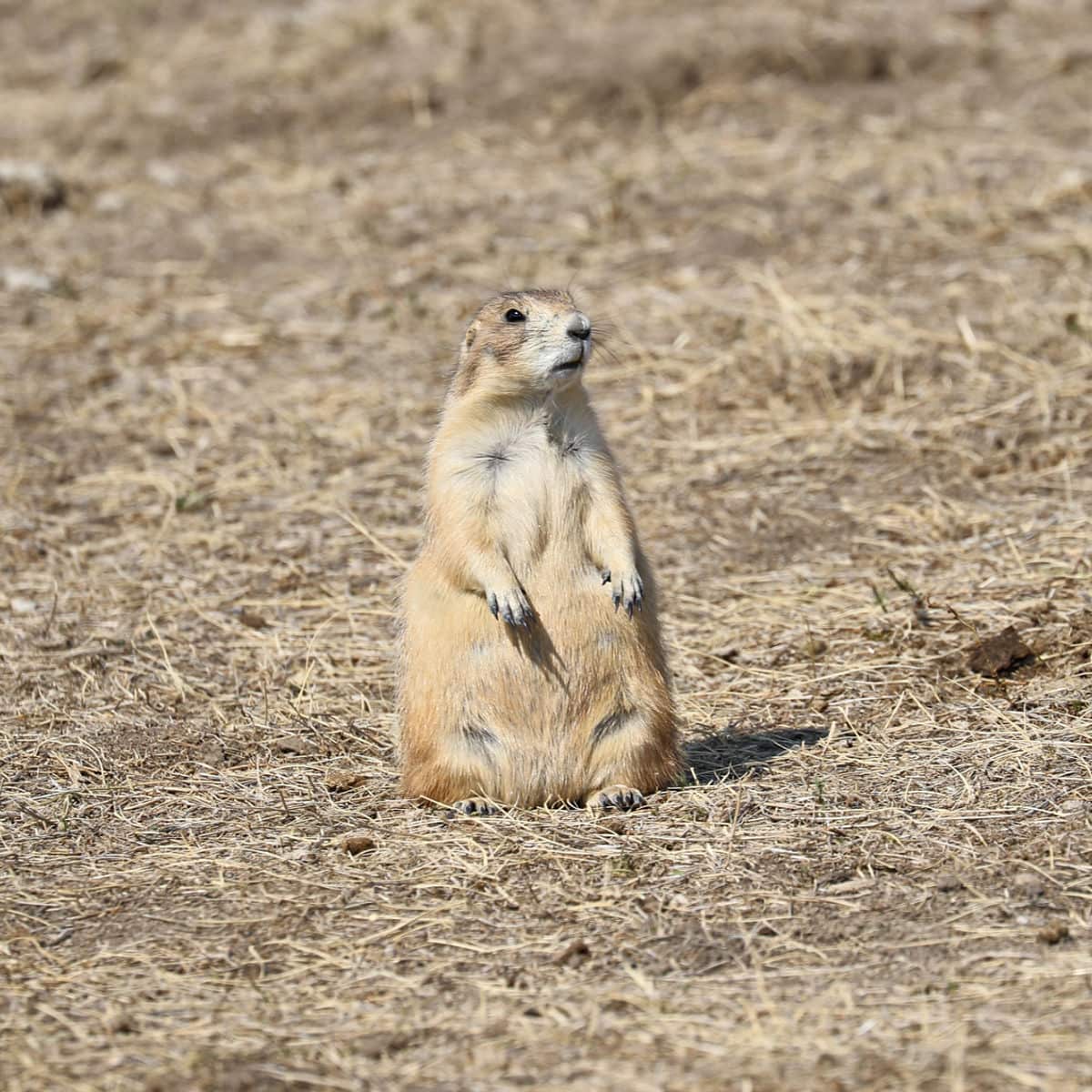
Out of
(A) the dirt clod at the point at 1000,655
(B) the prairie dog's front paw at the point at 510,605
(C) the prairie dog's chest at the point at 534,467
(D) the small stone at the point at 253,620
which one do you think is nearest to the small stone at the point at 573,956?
(B) the prairie dog's front paw at the point at 510,605

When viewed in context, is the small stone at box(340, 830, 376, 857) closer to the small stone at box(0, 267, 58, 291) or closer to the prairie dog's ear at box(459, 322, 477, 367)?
the prairie dog's ear at box(459, 322, 477, 367)

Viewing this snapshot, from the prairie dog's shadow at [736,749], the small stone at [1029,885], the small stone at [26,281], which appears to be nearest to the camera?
the small stone at [1029,885]

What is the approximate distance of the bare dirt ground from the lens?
12.4 ft

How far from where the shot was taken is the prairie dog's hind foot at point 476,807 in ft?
16.1

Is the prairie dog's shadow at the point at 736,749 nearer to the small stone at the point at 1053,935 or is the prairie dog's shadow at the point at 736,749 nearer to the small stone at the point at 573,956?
the small stone at the point at 573,956

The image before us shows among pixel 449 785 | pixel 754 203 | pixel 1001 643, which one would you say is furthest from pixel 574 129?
pixel 449 785

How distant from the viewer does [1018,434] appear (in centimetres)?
766

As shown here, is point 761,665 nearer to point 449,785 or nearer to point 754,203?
point 449,785

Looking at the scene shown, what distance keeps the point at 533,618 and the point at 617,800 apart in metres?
0.56

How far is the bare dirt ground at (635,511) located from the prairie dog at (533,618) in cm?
19

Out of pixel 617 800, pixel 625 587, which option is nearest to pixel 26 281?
pixel 625 587

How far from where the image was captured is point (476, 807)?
4.92 metres

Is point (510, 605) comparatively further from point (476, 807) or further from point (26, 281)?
point (26, 281)

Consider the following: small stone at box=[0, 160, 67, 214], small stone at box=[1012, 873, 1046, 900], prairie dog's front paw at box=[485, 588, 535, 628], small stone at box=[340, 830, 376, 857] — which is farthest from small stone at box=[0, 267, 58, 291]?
small stone at box=[1012, 873, 1046, 900]
